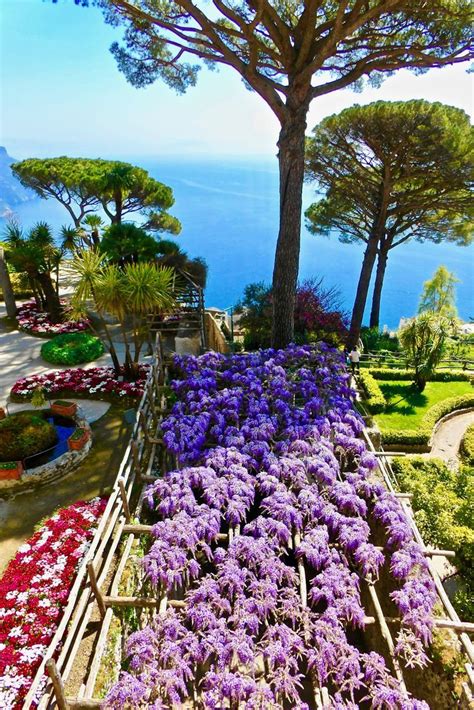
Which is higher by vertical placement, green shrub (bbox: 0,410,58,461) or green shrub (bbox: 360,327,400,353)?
green shrub (bbox: 0,410,58,461)

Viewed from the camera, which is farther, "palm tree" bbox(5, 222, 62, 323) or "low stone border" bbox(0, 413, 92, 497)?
"palm tree" bbox(5, 222, 62, 323)

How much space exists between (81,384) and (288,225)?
6739mm

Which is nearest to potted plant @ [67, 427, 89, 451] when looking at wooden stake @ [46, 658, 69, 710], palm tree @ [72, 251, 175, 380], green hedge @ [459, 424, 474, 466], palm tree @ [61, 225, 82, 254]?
palm tree @ [72, 251, 175, 380]

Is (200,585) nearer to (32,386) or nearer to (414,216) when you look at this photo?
(32,386)

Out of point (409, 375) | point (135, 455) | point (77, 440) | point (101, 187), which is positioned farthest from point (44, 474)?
point (101, 187)

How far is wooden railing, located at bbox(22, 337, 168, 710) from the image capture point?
3.46m

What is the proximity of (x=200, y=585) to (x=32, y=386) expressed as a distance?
9188 mm

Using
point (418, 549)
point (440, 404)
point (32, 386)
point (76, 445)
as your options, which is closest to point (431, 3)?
point (440, 404)

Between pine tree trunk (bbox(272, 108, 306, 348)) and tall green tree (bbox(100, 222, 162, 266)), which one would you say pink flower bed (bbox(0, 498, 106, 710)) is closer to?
pine tree trunk (bbox(272, 108, 306, 348))

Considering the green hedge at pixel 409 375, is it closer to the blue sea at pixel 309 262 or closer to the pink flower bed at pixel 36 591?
the pink flower bed at pixel 36 591

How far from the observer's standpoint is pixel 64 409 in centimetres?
999

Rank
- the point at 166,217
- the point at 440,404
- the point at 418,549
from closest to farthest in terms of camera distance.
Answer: the point at 418,549 < the point at 440,404 < the point at 166,217

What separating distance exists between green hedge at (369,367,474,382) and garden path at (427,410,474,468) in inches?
79.1

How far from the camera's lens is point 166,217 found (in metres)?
25.7
